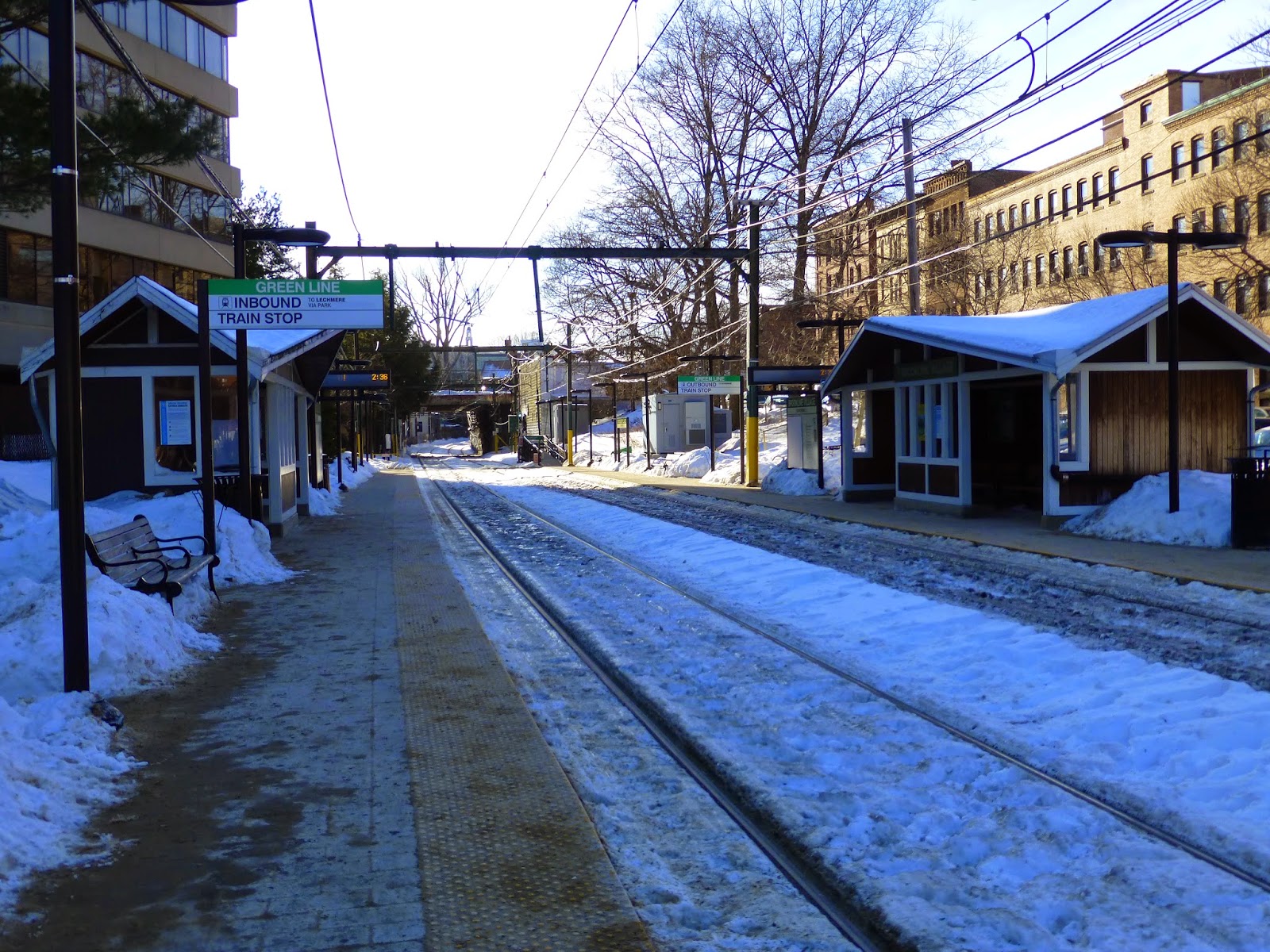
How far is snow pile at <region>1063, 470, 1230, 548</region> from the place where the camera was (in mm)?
15242

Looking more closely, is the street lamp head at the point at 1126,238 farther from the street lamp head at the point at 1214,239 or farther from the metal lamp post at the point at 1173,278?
the street lamp head at the point at 1214,239

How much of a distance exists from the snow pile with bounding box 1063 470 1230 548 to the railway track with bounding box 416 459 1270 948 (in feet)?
23.1

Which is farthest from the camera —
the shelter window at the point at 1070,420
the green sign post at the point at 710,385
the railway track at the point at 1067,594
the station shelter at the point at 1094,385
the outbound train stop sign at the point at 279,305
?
the green sign post at the point at 710,385

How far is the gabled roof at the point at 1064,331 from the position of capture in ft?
54.9

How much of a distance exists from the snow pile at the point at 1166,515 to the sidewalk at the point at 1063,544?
326 millimetres

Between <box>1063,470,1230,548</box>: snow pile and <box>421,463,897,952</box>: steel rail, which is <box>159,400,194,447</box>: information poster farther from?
<box>1063,470,1230,548</box>: snow pile

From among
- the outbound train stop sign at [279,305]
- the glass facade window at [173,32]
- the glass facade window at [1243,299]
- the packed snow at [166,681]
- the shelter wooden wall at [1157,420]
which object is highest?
the glass facade window at [173,32]

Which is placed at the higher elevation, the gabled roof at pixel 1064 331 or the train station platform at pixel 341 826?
the gabled roof at pixel 1064 331

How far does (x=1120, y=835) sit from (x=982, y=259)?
35.0 metres

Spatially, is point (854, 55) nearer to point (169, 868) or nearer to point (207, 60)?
point (207, 60)

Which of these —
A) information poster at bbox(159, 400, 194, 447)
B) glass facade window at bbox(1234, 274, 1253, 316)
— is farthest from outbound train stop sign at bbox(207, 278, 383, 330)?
glass facade window at bbox(1234, 274, 1253, 316)

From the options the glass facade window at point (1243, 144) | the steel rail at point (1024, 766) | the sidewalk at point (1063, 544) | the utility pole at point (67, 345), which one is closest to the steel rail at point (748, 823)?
the steel rail at point (1024, 766)

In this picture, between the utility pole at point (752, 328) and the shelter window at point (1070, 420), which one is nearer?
the shelter window at point (1070, 420)

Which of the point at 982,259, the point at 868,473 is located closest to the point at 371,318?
the point at 868,473
